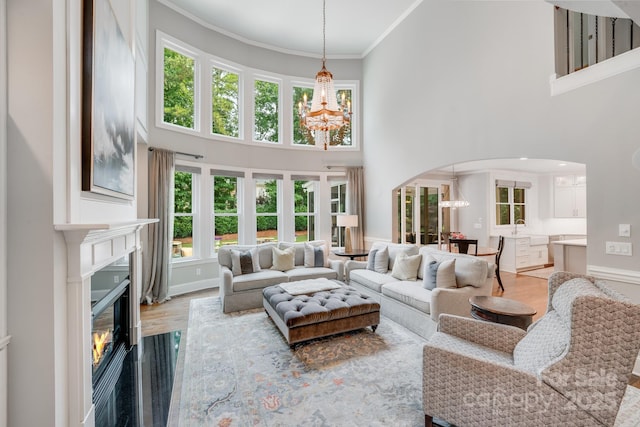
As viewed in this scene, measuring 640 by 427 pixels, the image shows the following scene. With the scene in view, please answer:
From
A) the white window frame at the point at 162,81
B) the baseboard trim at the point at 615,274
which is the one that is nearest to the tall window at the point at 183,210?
the white window frame at the point at 162,81

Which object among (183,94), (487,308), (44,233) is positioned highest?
(183,94)

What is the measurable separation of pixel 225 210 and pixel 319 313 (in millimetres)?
3525

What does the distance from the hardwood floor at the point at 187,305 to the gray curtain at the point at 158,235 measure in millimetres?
250

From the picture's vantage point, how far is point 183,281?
5020 millimetres

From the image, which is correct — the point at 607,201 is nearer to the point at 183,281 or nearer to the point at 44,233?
the point at 44,233

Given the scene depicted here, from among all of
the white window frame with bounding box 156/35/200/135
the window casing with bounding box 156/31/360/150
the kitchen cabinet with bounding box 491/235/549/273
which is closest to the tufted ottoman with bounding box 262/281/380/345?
the white window frame with bounding box 156/35/200/135

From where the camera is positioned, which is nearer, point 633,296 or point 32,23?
point 32,23

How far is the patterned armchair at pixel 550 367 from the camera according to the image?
132 cm

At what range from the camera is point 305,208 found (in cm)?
652

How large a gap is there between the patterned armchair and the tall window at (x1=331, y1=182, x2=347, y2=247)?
15.5 ft

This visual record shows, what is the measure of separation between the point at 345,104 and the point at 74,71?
10.5 ft

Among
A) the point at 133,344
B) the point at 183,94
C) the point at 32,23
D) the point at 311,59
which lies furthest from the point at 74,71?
the point at 311,59

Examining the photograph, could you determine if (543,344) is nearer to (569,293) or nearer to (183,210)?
(569,293)

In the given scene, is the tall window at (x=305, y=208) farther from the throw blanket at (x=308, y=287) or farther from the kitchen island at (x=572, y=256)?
the kitchen island at (x=572, y=256)
